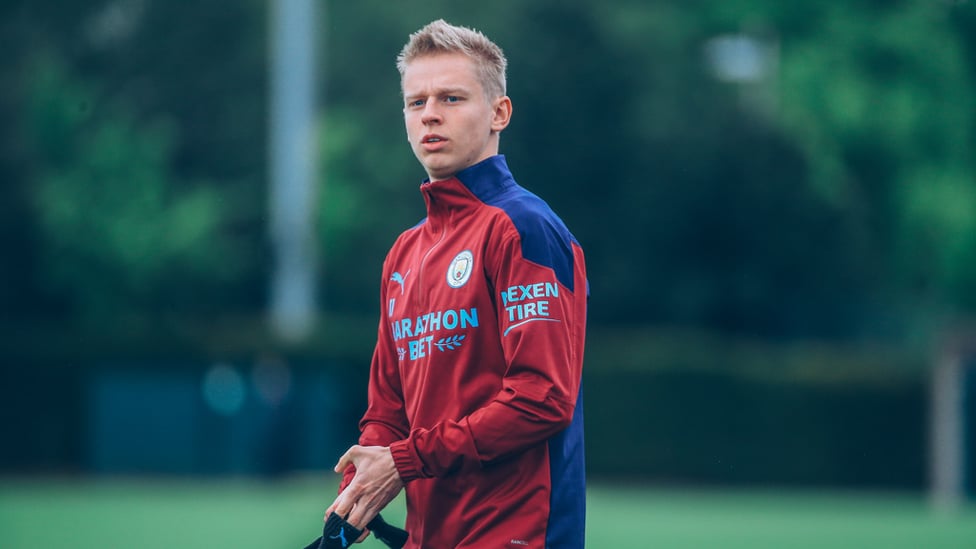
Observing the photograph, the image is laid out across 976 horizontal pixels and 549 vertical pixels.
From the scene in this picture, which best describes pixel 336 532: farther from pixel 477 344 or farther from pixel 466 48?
pixel 466 48

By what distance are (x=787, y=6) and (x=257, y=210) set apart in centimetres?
1447

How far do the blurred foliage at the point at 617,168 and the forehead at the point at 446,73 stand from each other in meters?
25.8

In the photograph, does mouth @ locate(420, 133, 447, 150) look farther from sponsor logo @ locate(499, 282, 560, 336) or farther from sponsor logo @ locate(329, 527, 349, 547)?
sponsor logo @ locate(329, 527, 349, 547)

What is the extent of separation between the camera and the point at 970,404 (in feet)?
76.7

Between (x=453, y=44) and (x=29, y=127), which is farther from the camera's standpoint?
(x=29, y=127)

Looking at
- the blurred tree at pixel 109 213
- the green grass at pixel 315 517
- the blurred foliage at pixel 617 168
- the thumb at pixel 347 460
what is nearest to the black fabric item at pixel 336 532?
the thumb at pixel 347 460

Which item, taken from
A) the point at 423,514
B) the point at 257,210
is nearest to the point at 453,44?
the point at 423,514

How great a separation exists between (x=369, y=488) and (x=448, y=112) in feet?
3.15

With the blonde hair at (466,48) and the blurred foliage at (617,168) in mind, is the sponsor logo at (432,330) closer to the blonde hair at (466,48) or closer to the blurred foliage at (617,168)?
the blonde hair at (466,48)

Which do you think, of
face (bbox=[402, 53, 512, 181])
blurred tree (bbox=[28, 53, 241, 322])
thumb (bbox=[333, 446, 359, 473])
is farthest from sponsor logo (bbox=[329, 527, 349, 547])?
blurred tree (bbox=[28, 53, 241, 322])

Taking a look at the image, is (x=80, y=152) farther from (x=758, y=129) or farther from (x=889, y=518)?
(x=889, y=518)

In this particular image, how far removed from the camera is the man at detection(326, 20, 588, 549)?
136 inches

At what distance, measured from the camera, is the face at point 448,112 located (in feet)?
12.1

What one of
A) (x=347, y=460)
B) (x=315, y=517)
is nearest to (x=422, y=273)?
(x=347, y=460)
